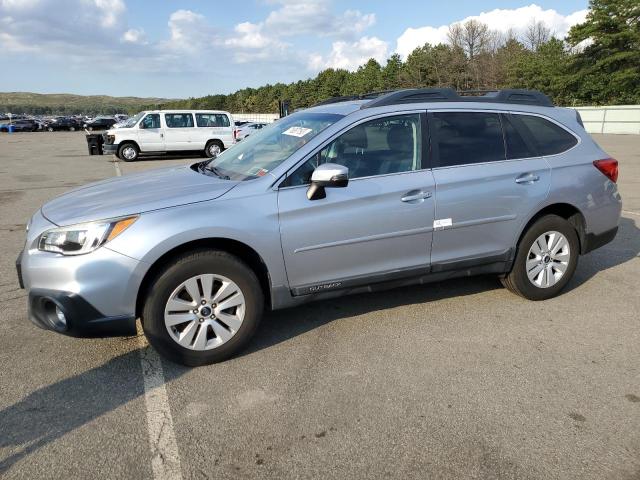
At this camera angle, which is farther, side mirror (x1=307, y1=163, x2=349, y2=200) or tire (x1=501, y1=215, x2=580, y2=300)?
tire (x1=501, y1=215, x2=580, y2=300)

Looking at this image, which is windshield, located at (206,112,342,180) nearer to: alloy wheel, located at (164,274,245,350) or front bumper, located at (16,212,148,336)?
alloy wheel, located at (164,274,245,350)

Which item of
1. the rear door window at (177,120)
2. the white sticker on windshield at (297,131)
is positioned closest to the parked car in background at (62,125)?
the rear door window at (177,120)

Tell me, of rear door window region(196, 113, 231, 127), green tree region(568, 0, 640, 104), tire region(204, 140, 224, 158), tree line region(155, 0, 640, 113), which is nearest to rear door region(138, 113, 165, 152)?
rear door window region(196, 113, 231, 127)

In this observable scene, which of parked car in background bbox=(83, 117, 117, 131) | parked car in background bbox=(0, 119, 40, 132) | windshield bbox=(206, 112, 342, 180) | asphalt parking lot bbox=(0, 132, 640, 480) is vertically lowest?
asphalt parking lot bbox=(0, 132, 640, 480)

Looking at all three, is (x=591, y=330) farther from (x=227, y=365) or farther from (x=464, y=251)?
(x=227, y=365)

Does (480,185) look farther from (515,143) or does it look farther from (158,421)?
(158,421)

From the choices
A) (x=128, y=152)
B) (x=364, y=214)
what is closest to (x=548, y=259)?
(x=364, y=214)

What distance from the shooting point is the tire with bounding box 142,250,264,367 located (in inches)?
125

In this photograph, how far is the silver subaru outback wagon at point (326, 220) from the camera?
123 inches

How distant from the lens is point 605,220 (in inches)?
182

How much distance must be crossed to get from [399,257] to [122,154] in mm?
17284

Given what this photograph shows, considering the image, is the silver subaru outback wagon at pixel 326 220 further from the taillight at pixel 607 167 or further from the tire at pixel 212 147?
the tire at pixel 212 147

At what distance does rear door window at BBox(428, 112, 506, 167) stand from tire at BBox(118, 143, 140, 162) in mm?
17025

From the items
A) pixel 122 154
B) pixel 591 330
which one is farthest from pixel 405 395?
pixel 122 154
